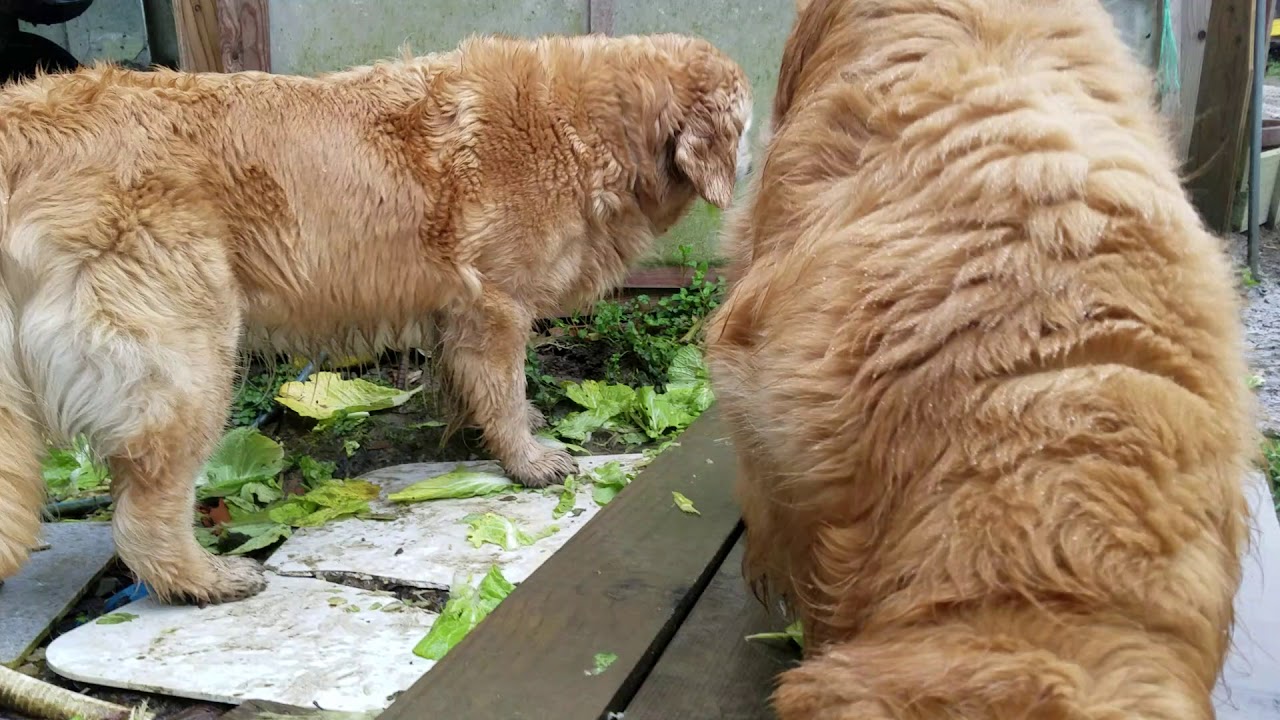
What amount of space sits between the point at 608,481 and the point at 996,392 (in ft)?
9.80

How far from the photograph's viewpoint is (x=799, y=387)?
1.26 m

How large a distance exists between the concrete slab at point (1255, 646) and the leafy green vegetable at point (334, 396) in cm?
407

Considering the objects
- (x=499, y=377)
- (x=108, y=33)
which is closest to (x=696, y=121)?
(x=499, y=377)

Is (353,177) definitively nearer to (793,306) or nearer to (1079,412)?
(793,306)

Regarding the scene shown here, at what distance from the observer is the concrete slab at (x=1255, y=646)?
1579mm

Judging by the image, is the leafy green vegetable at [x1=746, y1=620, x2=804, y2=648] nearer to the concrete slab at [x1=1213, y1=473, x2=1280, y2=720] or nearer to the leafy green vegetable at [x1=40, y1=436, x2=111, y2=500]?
the concrete slab at [x1=1213, y1=473, x2=1280, y2=720]

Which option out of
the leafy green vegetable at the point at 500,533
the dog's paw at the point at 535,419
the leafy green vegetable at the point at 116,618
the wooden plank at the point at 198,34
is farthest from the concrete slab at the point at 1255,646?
the wooden plank at the point at 198,34

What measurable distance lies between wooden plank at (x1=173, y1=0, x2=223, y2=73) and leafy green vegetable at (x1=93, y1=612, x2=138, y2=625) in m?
3.46

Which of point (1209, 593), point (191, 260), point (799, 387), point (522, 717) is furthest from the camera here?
point (191, 260)

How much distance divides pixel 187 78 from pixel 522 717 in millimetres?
2754

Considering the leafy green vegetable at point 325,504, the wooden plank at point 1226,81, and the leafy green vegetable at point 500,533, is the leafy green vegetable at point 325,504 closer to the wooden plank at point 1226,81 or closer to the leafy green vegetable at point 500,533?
the leafy green vegetable at point 500,533

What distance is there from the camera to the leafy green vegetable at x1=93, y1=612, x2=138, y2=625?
2928 millimetres

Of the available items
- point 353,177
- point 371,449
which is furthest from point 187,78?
point 371,449

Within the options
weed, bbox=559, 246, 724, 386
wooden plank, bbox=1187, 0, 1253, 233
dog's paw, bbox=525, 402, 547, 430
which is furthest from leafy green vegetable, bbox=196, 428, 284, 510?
wooden plank, bbox=1187, 0, 1253, 233
